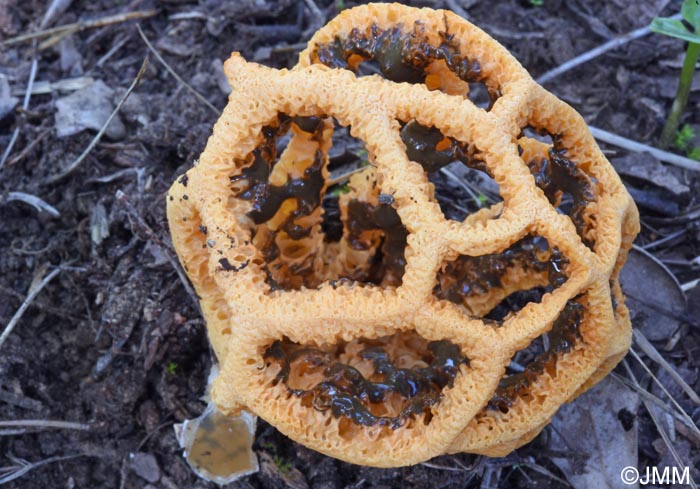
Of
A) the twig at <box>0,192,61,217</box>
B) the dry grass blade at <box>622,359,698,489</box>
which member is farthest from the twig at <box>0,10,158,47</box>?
the dry grass blade at <box>622,359,698,489</box>

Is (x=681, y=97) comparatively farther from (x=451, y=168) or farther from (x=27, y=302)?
(x=27, y=302)

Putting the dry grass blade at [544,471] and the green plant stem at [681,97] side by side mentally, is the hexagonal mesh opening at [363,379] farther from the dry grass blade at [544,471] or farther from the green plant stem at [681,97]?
the green plant stem at [681,97]

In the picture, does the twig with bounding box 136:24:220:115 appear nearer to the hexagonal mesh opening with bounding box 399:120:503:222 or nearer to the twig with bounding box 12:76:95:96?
the twig with bounding box 12:76:95:96

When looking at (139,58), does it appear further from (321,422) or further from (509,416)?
(509,416)

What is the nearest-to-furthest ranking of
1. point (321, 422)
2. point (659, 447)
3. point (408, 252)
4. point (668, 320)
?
point (408, 252) < point (321, 422) < point (659, 447) < point (668, 320)

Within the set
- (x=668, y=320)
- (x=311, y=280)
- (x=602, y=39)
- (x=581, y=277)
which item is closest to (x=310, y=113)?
(x=311, y=280)

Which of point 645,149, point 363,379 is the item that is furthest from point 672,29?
point 363,379

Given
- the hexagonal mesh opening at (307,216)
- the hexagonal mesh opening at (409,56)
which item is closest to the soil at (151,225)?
the hexagonal mesh opening at (307,216)
